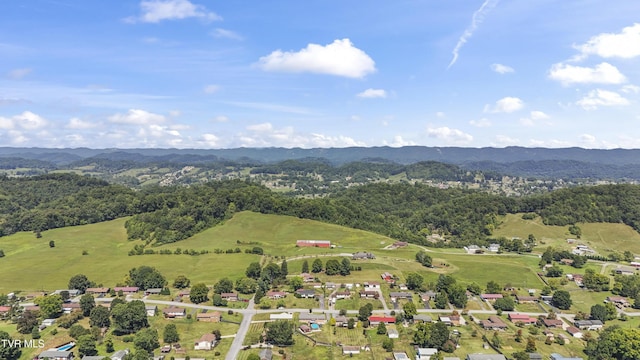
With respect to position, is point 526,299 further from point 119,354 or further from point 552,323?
point 119,354

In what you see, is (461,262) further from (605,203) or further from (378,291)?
(605,203)

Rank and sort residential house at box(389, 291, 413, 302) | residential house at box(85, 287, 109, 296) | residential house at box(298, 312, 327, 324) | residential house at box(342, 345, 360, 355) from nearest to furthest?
residential house at box(342, 345, 360, 355)
residential house at box(298, 312, 327, 324)
residential house at box(389, 291, 413, 302)
residential house at box(85, 287, 109, 296)

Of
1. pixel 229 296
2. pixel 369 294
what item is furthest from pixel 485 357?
pixel 229 296

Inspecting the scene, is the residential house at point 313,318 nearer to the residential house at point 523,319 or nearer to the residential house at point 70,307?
the residential house at point 523,319

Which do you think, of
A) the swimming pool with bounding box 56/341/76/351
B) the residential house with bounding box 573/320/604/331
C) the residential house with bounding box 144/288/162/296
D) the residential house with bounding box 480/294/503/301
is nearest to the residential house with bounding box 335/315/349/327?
the residential house with bounding box 480/294/503/301

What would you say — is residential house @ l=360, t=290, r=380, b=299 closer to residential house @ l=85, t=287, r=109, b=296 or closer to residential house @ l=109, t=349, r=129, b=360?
residential house @ l=109, t=349, r=129, b=360

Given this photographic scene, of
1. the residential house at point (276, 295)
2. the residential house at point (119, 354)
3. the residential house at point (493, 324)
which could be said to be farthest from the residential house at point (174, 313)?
the residential house at point (493, 324)
